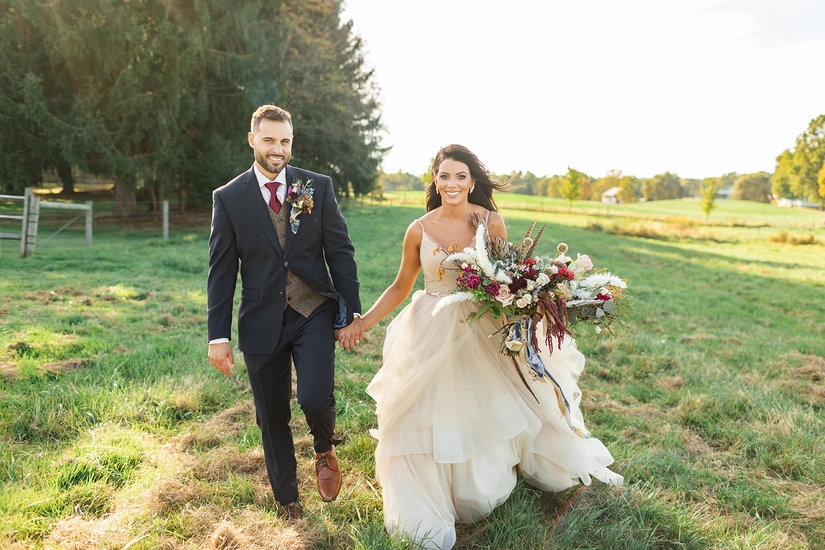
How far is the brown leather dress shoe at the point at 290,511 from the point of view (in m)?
3.26

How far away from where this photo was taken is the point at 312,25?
26.4 m

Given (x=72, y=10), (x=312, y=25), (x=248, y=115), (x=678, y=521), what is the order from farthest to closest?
(x=312, y=25), (x=248, y=115), (x=72, y=10), (x=678, y=521)

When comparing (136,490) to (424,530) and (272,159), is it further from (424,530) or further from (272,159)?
(272,159)

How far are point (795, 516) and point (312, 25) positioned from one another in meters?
28.3

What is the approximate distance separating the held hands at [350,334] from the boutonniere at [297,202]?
0.74m

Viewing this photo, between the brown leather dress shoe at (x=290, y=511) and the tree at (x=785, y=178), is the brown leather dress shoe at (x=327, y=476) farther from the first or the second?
the tree at (x=785, y=178)

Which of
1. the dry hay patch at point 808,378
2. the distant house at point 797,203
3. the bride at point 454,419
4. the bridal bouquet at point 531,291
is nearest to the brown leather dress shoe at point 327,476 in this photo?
the bride at point 454,419

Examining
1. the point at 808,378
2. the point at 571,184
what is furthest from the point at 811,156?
the point at 808,378

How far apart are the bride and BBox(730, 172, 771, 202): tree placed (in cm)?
11533

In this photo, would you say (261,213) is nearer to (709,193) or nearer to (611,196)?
(709,193)

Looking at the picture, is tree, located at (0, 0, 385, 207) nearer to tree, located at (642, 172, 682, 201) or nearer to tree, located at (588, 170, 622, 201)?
tree, located at (642, 172, 682, 201)

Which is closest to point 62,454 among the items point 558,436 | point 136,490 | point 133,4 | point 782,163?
point 136,490

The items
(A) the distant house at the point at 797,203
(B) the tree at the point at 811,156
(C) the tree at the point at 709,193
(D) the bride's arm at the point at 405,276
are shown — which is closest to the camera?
(D) the bride's arm at the point at 405,276

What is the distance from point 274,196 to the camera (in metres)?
3.38
